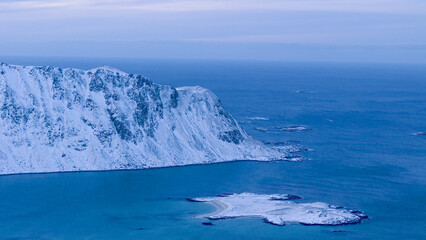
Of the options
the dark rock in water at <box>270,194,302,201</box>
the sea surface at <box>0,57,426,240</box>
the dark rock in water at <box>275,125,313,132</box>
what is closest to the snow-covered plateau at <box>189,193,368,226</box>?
the dark rock in water at <box>270,194,302,201</box>

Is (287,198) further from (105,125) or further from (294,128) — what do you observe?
(294,128)

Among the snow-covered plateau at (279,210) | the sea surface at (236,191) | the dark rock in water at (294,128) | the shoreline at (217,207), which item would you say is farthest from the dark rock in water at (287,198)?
the dark rock in water at (294,128)

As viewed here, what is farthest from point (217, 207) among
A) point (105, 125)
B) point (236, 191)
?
point (105, 125)

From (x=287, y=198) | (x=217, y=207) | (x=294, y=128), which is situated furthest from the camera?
(x=294, y=128)

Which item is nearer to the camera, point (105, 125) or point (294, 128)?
point (105, 125)

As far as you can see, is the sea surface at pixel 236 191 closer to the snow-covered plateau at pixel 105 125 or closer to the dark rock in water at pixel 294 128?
the dark rock in water at pixel 294 128

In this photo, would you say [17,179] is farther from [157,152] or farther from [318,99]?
[318,99]

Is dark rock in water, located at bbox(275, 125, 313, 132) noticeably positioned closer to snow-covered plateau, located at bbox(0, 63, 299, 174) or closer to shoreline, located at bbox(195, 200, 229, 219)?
snow-covered plateau, located at bbox(0, 63, 299, 174)
